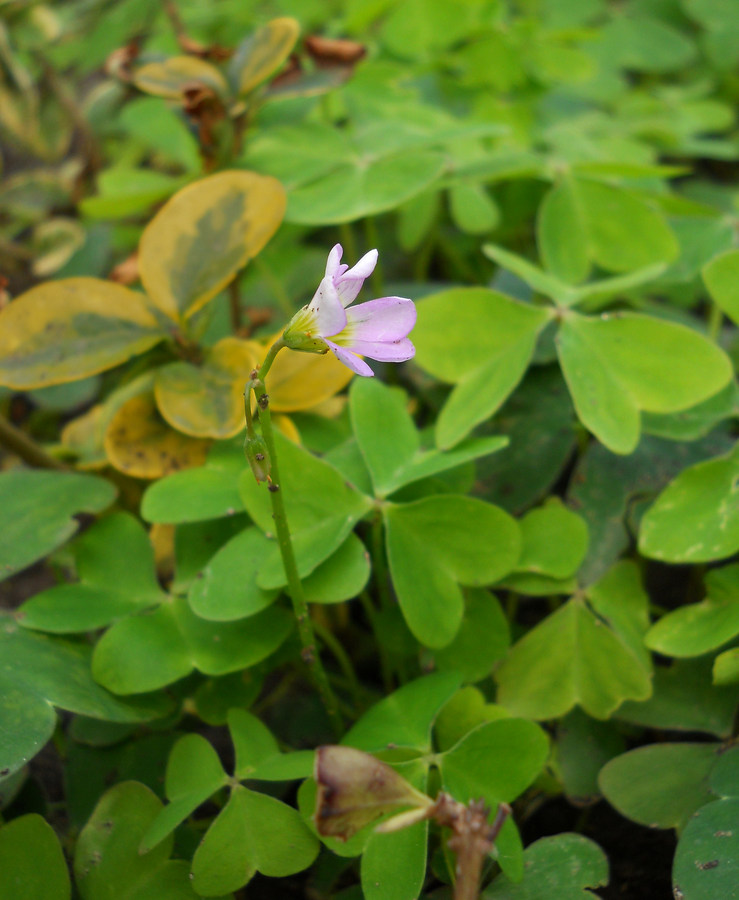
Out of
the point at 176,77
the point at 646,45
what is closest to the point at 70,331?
the point at 176,77

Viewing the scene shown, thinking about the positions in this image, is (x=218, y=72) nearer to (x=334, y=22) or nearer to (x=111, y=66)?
(x=111, y=66)

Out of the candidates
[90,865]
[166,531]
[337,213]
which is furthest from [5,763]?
[337,213]

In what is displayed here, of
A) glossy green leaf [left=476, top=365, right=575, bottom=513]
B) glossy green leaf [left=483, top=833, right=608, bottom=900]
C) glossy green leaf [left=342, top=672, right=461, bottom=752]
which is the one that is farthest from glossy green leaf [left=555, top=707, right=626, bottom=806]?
glossy green leaf [left=476, top=365, right=575, bottom=513]

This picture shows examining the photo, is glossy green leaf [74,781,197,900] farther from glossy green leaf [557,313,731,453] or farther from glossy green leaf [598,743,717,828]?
glossy green leaf [557,313,731,453]

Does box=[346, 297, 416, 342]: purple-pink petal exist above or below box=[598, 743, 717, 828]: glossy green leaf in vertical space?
above

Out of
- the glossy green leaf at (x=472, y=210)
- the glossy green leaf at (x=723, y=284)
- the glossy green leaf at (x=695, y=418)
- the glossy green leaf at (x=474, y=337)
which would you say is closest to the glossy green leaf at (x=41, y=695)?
the glossy green leaf at (x=474, y=337)

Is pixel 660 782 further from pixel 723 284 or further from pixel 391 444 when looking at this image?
pixel 723 284

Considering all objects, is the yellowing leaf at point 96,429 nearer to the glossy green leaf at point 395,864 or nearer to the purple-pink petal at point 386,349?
the purple-pink petal at point 386,349
